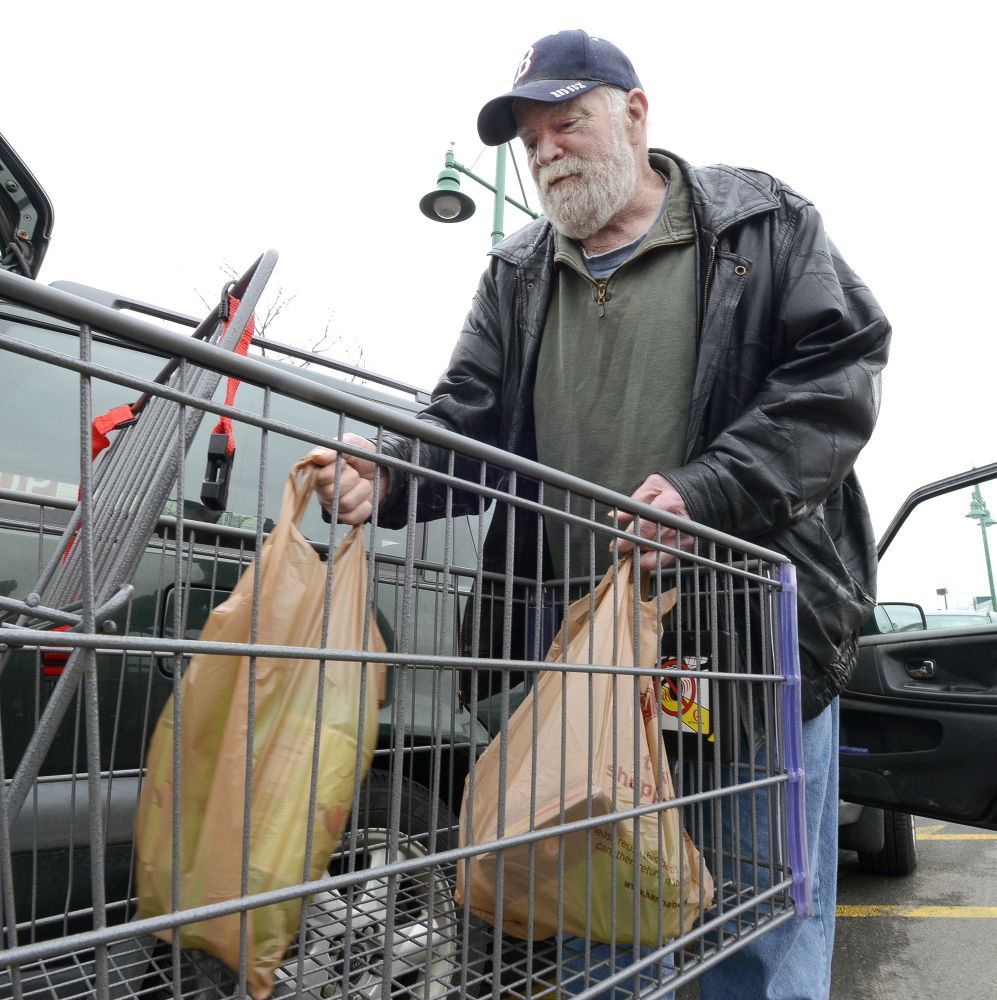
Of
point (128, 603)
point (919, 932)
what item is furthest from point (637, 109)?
point (919, 932)

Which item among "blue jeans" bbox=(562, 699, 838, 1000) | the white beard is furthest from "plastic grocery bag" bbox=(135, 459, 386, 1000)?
the white beard

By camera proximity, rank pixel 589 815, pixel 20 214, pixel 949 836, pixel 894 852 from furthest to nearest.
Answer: pixel 949 836, pixel 894 852, pixel 20 214, pixel 589 815

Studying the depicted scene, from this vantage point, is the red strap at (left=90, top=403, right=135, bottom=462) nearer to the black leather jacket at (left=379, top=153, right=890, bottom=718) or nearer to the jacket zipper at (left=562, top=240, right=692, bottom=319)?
the black leather jacket at (left=379, top=153, right=890, bottom=718)

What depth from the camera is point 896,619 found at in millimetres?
3273

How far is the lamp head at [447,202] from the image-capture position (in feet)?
24.2

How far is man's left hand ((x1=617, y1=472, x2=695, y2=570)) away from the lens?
55.9 inches

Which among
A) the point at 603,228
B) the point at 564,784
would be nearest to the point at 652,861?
the point at 564,784

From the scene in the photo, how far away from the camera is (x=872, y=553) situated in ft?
5.91

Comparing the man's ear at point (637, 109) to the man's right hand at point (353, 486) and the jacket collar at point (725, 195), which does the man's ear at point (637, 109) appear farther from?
the man's right hand at point (353, 486)

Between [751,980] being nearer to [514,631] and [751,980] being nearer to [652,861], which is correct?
[652,861]

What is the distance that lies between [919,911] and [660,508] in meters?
3.23

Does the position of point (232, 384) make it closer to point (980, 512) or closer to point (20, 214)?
point (20, 214)

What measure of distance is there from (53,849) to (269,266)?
1.42m

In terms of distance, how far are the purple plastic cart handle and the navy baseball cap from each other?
4.08 ft
